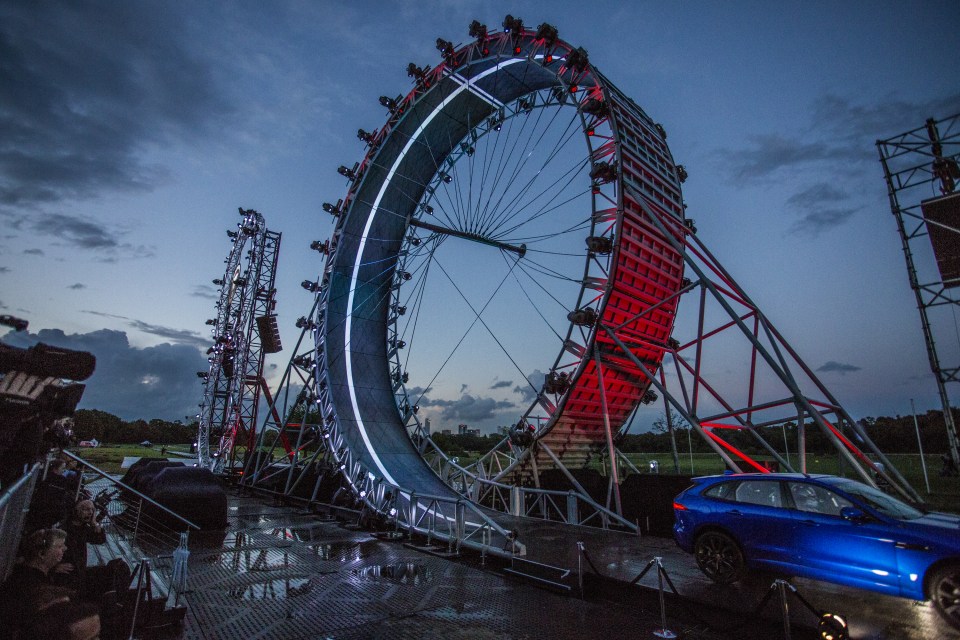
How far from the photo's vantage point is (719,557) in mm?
7055

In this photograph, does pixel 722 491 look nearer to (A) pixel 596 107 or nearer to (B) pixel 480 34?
(A) pixel 596 107

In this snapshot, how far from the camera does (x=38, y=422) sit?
16.9 feet

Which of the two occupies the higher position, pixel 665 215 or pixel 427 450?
pixel 665 215

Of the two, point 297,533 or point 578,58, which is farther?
point 578,58

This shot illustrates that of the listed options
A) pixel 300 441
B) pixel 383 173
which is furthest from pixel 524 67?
pixel 300 441

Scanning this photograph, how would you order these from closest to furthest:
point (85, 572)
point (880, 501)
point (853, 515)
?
point (85, 572) < point (853, 515) < point (880, 501)

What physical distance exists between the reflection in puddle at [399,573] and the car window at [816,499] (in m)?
5.85

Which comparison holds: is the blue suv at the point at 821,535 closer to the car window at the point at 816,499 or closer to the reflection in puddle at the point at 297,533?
the car window at the point at 816,499

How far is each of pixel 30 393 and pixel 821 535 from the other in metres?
9.28

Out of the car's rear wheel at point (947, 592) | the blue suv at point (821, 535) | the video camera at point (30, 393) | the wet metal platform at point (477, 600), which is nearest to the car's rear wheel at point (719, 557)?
the blue suv at point (821, 535)

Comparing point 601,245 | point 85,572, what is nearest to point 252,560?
point 85,572

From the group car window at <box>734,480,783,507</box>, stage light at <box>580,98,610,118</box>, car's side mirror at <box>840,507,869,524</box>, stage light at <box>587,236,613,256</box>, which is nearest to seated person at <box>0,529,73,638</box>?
car window at <box>734,480,783,507</box>

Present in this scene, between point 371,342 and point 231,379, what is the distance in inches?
730

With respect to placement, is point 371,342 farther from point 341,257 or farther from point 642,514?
point 642,514
